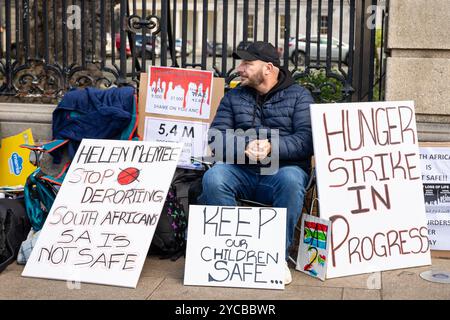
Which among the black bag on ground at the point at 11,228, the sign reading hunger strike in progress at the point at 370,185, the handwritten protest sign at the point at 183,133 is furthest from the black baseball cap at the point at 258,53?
the black bag on ground at the point at 11,228

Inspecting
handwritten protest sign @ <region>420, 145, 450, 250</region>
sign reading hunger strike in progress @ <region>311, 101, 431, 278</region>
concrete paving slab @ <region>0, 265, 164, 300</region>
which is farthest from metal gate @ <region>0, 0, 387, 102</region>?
concrete paving slab @ <region>0, 265, 164, 300</region>

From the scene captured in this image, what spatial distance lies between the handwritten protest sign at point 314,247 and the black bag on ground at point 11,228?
6.38ft

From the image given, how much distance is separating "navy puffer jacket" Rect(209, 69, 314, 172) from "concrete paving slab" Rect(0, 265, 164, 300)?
3.66 feet

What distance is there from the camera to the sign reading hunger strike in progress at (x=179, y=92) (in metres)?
5.87

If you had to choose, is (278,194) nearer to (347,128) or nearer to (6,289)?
(347,128)

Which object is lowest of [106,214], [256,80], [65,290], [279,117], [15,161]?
[65,290]

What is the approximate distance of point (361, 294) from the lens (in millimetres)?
4332

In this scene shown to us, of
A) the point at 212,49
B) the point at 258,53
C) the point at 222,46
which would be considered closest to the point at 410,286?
the point at 258,53

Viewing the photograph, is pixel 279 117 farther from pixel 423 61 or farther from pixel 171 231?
pixel 423 61

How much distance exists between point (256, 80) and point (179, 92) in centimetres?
104

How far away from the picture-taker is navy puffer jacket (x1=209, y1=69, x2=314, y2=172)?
4.91m

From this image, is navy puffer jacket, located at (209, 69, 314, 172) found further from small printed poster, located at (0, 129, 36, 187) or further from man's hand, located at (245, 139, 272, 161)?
small printed poster, located at (0, 129, 36, 187)

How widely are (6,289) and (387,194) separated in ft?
8.25
